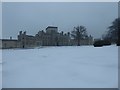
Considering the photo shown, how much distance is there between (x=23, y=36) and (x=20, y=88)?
73.5m

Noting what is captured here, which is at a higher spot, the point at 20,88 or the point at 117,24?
the point at 117,24


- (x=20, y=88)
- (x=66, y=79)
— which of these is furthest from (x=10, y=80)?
(x=66, y=79)

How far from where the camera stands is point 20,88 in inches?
250

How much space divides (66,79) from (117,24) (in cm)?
4353

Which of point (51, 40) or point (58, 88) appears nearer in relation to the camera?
point (58, 88)

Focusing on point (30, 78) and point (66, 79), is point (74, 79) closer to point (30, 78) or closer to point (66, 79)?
point (66, 79)

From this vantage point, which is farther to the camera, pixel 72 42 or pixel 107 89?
pixel 72 42

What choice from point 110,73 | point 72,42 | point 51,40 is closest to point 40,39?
point 51,40

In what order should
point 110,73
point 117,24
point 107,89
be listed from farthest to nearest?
point 117,24, point 110,73, point 107,89

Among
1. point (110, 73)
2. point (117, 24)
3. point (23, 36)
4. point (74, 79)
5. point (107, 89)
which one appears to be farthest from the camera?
point (23, 36)

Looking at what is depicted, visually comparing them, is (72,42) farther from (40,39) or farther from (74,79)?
(74,79)

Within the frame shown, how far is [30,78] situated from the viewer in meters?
7.50

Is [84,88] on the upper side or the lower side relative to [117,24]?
lower

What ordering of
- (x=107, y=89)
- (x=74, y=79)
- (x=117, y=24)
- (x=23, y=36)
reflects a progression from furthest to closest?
(x=23, y=36) → (x=117, y=24) → (x=74, y=79) → (x=107, y=89)
